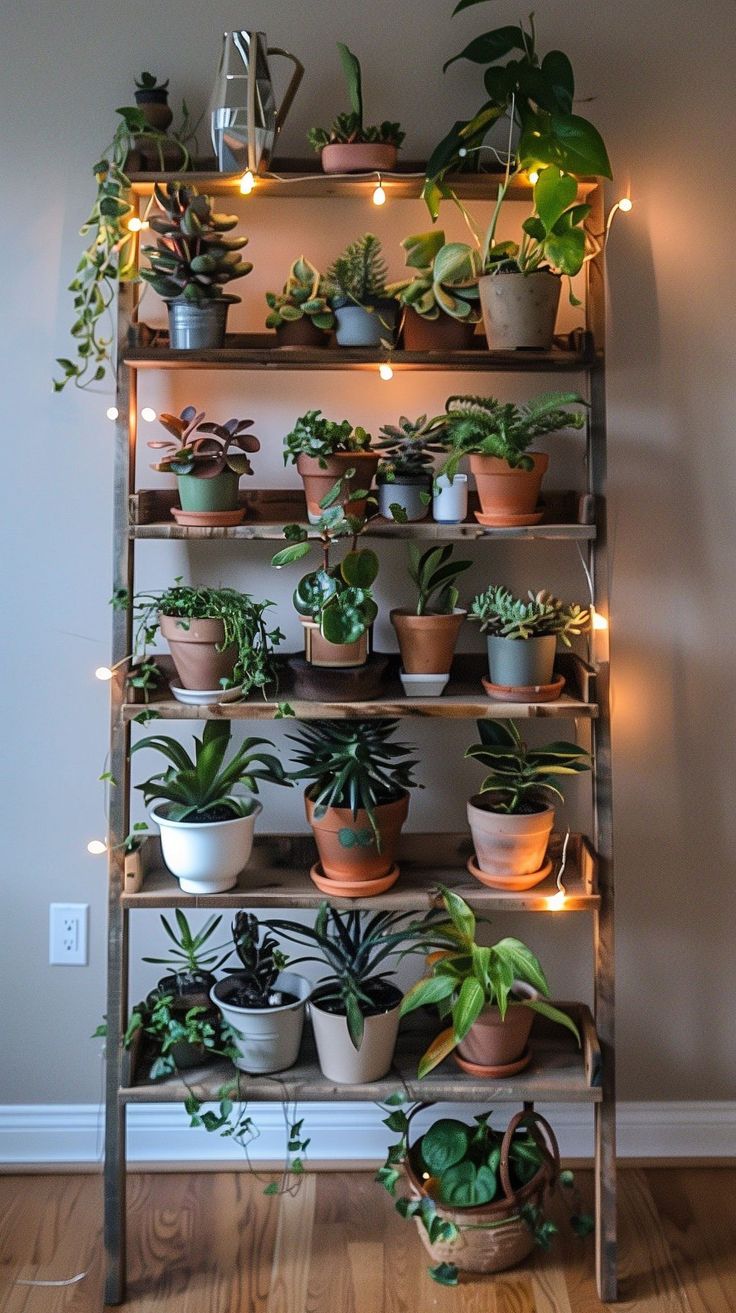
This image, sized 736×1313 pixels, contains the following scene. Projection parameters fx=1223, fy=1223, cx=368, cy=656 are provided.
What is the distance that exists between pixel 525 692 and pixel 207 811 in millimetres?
578

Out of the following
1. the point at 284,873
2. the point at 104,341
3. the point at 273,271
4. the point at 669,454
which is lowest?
the point at 284,873

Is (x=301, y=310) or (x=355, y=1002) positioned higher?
(x=301, y=310)

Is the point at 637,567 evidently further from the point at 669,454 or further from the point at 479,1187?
the point at 479,1187

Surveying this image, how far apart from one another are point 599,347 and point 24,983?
1.61 metres

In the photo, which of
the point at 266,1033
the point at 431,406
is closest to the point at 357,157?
the point at 431,406

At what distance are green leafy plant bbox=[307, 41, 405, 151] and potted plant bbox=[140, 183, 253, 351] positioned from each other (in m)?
0.20

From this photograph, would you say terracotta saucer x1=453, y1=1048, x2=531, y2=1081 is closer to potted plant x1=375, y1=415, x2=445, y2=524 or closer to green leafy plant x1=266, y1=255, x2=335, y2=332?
potted plant x1=375, y1=415, x2=445, y2=524

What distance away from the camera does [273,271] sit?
88.5 inches

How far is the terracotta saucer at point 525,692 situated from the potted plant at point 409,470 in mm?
325

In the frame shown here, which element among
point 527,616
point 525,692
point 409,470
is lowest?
point 525,692

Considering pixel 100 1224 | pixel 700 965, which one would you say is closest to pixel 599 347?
pixel 700 965

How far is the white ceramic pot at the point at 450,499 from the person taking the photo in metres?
2.04

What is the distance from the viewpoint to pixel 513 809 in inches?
82.7

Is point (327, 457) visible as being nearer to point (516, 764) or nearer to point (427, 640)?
point (427, 640)
